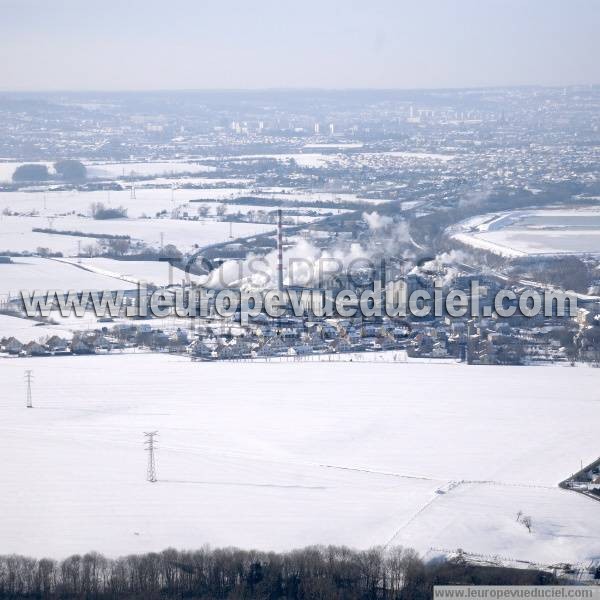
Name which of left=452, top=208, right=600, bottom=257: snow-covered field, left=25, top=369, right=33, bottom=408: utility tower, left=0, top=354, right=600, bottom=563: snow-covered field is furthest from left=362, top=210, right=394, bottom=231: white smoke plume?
left=25, top=369, right=33, bottom=408: utility tower

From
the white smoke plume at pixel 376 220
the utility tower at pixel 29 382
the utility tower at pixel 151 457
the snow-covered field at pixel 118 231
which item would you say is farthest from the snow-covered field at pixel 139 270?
the utility tower at pixel 151 457

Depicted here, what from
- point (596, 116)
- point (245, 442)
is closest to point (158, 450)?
point (245, 442)

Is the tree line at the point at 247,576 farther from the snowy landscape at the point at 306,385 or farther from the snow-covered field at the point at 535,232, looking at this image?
the snow-covered field at the point at 535,232

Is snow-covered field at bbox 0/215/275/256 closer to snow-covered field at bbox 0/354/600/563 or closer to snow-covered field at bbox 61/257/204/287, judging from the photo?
snow-covered field at bbox 61/257/204/287

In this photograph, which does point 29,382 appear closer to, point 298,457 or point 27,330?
point 298,457

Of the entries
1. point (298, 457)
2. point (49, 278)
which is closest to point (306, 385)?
point (298, 457)
